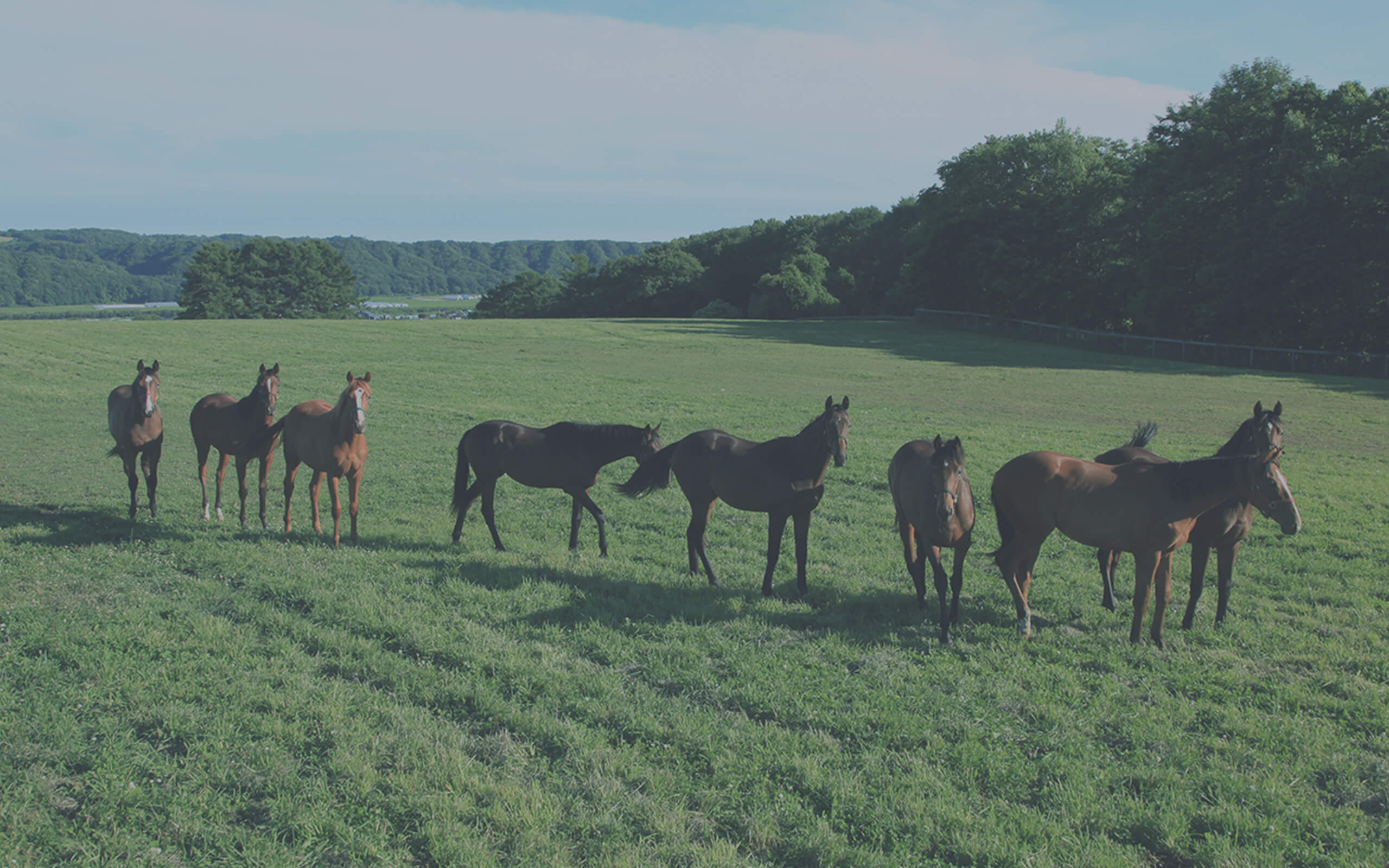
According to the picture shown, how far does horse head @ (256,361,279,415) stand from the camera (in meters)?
11.6

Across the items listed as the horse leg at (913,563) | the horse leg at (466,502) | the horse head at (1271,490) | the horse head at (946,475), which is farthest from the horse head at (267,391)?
the horse head at (1271,490)

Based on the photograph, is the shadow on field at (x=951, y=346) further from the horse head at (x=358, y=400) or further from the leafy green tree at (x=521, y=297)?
the leafy green tree at (x=521, y=297)

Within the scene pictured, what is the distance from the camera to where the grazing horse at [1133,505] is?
277 inches

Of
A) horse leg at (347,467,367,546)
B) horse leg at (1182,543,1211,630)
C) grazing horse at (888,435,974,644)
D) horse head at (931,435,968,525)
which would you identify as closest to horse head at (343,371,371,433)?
horse leg at (347,467,367,546)

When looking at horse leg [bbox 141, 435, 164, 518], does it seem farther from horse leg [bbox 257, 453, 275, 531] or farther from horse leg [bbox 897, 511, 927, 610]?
horse leg [bbox 897, 511, 927, 610]

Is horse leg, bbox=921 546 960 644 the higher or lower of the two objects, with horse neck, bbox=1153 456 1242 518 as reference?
lower

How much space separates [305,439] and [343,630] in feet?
14.2

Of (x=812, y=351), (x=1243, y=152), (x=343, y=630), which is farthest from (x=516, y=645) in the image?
(x=1243, y=152)

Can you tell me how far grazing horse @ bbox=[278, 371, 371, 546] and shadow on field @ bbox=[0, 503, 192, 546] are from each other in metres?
1.65

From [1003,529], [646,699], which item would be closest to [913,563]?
[1003,529]

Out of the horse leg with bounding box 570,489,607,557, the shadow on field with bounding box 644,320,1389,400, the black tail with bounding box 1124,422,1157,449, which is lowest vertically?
the horse leg with bounding box 570,489,607,557

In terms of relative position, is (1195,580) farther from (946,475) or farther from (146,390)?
(146,390)

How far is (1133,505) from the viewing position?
7.39 m

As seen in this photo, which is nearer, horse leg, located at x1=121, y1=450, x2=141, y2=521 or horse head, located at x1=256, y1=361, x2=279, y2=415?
horse head, located at x1=256, y1=361, x2=279, y2=415
